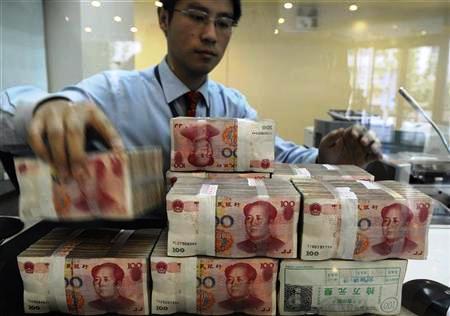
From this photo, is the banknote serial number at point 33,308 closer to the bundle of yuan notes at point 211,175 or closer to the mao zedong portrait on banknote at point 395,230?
the bundle of yuan notes at point 211,175

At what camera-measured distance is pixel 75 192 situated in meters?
0.42

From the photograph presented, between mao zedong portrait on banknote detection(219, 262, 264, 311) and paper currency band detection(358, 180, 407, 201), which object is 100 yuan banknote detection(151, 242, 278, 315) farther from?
paper currency band detection(358, 180, 407, 201)

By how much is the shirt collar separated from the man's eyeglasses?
0.49ft

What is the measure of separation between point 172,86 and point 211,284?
0.52 meters

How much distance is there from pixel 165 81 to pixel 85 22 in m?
0.47

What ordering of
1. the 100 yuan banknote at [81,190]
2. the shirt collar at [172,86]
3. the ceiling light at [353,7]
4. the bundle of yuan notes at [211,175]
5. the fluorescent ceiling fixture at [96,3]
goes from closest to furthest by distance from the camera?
the 100 yuan banknote at [81,190] → the bundle of yuan notes at [211,175] → the shirt collar at [172,86] → the fluorescent ceiling fixture at [96,3] → the ceiling light at [353,7]

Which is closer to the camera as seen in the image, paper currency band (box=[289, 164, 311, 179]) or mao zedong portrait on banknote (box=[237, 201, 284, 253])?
mao zedong portrait on banknote (box=[237, 201, 284, 253])

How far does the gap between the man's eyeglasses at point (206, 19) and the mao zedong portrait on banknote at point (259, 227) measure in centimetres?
46

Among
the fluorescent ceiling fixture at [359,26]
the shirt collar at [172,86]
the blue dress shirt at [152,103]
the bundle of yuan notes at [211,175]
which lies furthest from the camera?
the fluorescent ceiling fixture at [359,26]

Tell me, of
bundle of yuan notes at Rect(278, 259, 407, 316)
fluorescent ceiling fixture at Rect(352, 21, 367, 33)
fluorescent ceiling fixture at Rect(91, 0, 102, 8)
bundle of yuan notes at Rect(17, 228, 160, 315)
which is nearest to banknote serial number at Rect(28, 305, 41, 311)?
bundle of yuan notes at Rect(17, 228, 160, 315)

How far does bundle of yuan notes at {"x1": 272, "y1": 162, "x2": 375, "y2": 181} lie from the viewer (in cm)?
62

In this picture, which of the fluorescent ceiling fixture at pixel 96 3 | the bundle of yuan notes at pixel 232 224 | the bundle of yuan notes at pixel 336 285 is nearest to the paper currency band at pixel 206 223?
the bundle of yuan notes at pixel 232 224

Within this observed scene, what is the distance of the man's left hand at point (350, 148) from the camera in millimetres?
814

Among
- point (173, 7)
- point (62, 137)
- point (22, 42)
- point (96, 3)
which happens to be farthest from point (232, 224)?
point (96, 3)
